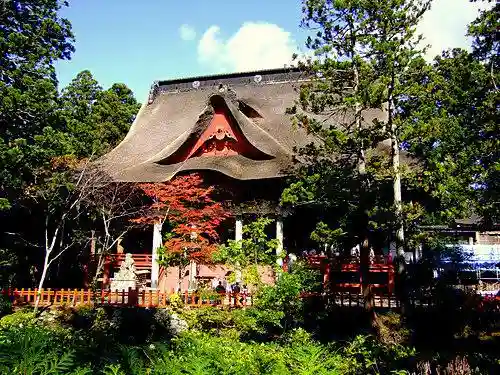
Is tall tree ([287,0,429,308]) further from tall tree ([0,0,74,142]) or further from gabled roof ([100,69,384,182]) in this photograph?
tall tree ([0,0,74,142])

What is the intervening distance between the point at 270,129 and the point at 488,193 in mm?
9409

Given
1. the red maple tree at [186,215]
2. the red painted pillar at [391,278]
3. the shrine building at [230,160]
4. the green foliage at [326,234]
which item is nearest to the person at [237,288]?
the shrine building at [230,160]

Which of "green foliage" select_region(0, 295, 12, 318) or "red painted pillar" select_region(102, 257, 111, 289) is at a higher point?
"red painted pillar" select_region(102, 257, 111, 289)

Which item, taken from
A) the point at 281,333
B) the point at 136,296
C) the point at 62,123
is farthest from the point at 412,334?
the point at 62,123

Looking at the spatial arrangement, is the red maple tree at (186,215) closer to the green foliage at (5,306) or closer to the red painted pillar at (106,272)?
the red painted pillar at (106,272)

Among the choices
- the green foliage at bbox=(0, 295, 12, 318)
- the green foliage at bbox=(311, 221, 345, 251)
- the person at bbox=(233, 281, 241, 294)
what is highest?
the green foliage at bbox=(311, 221, 345, 251)

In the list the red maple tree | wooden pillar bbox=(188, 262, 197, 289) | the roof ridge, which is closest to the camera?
the red maple tree

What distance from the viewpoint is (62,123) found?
18672 mm

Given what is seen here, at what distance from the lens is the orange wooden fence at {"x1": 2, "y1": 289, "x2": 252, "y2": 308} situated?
571 inches

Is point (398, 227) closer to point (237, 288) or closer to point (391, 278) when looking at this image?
point (391, 278)

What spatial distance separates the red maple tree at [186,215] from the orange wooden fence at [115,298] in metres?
1.37

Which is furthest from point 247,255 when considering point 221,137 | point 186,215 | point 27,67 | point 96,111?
point 96,111

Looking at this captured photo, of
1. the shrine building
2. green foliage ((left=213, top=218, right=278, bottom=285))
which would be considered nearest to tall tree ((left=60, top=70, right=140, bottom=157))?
the shrine building

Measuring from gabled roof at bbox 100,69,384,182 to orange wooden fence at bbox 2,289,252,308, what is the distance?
4.62 metres
